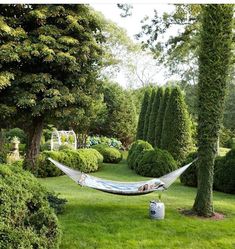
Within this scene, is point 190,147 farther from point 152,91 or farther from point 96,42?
point 96,42

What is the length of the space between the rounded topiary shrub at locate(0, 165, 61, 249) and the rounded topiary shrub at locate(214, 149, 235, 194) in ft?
17.1

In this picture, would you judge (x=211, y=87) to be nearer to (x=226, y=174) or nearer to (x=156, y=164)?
(x=226, y=174)

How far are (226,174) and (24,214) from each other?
567 centimetres

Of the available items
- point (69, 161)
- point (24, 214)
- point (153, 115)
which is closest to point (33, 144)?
point (69, 161)

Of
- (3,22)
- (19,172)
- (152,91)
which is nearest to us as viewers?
(19,172)

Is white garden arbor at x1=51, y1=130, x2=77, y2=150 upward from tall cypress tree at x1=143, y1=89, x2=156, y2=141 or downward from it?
downward

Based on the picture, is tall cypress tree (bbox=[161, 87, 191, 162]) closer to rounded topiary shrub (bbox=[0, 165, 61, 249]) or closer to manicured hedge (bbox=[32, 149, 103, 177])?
manicured hedge (bbox=[32, 149, 103, 177])

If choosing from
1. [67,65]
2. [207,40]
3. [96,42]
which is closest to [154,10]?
[96,42]

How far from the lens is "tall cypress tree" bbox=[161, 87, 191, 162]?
12.2m

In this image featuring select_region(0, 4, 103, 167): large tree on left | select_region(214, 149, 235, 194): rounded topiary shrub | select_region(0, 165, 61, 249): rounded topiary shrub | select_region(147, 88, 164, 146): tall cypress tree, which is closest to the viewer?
select_region(0, 165, 61, 249): rounded topiary shrub

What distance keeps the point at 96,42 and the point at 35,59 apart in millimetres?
1386

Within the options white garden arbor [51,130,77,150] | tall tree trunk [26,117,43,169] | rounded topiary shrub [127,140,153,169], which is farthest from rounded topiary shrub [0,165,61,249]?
white garden arbor [51,130,77,150]

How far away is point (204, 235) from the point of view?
475 centimetres

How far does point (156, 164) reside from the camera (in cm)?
1049
